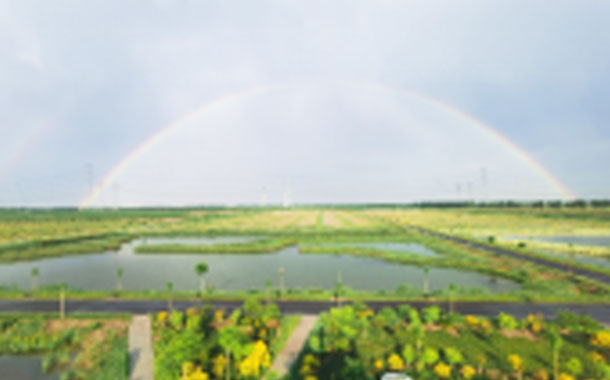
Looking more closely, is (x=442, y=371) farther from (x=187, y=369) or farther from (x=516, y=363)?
(x=187, y=369)

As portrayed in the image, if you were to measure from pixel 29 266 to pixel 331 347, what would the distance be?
65.8 m

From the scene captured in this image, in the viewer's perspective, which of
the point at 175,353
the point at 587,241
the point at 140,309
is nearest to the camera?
the point at 175,353

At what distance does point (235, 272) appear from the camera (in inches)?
2060

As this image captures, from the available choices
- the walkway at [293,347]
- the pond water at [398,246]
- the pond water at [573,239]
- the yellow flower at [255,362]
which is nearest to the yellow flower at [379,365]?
the walkway at [293,347]

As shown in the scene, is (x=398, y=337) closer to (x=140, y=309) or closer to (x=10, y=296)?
(x=140, y=309)

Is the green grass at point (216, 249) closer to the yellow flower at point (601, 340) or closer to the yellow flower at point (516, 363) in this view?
the yellow flower at point (516, 363)

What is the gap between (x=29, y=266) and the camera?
196 feet

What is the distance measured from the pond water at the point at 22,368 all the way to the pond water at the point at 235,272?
19.1 m

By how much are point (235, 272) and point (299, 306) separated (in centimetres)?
2227

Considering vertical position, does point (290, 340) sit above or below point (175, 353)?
below

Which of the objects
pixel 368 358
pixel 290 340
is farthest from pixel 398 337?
pixel 290 340

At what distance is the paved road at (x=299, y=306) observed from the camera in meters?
31.5

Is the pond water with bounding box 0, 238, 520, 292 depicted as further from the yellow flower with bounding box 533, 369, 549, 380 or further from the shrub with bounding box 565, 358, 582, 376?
the shrub with bounding box 565, 358, 582, 376

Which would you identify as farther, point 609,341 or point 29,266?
point 29,266
